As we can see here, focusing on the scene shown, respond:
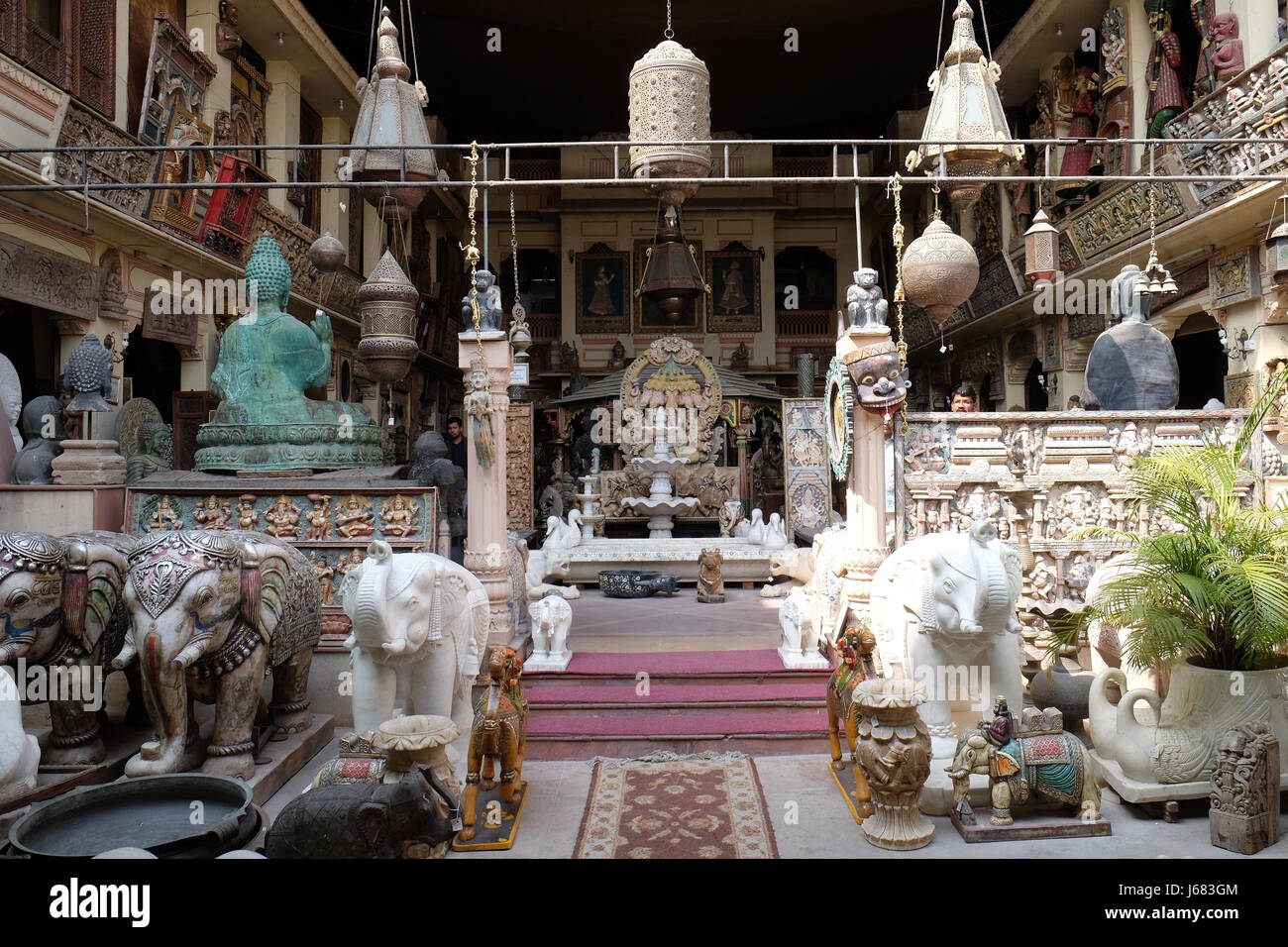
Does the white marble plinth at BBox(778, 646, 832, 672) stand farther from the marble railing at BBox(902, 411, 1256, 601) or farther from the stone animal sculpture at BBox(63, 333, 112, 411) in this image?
the stone animal sculpture at BBox(63, 333, 112, 411)

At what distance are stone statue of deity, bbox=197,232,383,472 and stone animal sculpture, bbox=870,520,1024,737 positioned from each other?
4.56 metres

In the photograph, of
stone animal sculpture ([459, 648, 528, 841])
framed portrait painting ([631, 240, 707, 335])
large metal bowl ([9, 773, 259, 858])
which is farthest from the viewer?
framed portrait painting ([631, 240, 707, 335])

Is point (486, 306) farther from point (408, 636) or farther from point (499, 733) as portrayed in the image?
point (499, 733)

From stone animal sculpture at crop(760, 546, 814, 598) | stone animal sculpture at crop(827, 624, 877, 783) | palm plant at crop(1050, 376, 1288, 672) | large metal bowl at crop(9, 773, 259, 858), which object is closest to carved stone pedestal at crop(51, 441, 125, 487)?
large metal bowl at crop(9, 773, 259, 858)

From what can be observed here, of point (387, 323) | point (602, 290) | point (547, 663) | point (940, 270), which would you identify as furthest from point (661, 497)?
point (602, 290)

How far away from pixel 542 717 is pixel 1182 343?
542 inches

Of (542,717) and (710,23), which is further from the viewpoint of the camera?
(710,23)

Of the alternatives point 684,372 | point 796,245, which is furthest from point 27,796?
point 796,245

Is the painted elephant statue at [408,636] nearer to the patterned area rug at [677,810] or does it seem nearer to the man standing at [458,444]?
the patterned area rug at [677,810]

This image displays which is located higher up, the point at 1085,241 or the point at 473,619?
the point at 1085,241

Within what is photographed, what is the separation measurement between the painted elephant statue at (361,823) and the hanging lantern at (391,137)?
3.91 meters

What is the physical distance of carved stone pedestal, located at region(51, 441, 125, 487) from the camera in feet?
20.8

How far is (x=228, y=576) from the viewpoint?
412 centimetres

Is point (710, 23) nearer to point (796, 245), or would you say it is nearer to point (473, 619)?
point (796, 245)
